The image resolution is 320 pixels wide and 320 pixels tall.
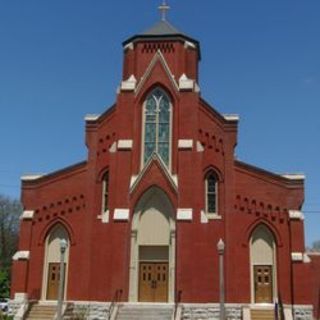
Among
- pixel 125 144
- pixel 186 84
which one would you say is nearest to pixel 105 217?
pixel 125 144

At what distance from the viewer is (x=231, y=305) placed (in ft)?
93.1

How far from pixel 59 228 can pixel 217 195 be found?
30.6ft

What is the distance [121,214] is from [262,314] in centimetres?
887

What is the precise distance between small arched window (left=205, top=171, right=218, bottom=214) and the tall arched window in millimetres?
2507

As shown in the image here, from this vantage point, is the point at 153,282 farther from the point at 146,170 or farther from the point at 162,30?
the point at 162,30

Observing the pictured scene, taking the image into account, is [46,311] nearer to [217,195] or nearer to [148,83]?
[217,195]

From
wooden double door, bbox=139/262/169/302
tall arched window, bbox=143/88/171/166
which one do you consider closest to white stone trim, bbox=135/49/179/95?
tall arched window, bbox=143/88/171/166

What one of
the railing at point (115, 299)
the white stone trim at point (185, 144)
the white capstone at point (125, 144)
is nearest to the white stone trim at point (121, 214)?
the white capstone at point (125, 144)

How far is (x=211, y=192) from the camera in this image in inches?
1208

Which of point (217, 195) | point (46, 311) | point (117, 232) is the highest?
point (217, 195)

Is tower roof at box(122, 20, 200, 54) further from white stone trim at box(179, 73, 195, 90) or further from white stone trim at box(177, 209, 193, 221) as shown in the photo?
white stone trim at box(177, 209, 193, 221)

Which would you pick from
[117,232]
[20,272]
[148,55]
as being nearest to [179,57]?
[148,55]

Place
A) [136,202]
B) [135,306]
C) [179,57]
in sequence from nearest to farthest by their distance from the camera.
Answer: [135,306] < [136,202] < [179,57]

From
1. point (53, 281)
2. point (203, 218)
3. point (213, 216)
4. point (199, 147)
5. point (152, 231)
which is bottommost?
point (53, 281)
